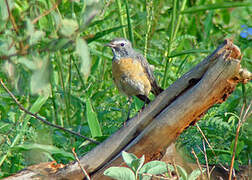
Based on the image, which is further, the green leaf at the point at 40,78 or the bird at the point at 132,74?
the bird at the point at 132,74

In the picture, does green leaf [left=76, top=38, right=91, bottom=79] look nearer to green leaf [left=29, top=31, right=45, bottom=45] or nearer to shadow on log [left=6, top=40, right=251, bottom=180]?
Result: green leaf [left=29, top=31, right=45, bottom=45]

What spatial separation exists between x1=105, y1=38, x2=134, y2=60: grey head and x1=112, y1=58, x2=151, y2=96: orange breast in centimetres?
9

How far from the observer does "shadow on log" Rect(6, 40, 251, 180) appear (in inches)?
117

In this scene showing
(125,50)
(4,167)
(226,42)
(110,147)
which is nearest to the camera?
(226,42)

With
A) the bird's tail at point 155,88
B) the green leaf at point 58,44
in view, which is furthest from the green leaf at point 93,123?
the green leaf at point 58,44

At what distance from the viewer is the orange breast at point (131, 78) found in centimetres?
434

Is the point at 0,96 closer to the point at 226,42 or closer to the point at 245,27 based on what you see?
the point at 226,42

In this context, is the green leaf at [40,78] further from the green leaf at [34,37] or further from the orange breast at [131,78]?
the orange breast at [131,78]

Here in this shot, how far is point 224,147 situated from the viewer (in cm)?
397

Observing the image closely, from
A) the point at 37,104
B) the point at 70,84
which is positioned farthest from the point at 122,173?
the point at 70,84

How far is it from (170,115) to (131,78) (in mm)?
1384

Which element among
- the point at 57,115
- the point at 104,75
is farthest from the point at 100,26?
the point at 57,115

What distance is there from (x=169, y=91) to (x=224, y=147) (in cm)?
105

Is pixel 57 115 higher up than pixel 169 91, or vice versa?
pixel 169 91
